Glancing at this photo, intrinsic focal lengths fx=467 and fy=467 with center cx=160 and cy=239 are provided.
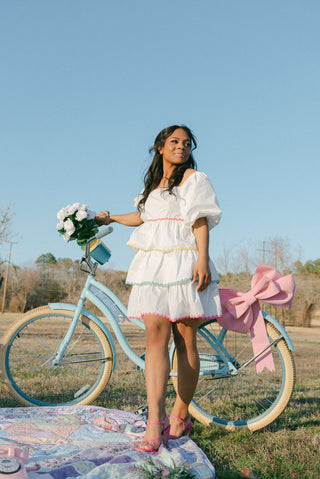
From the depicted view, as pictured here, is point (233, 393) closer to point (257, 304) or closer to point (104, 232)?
point (257, 304)

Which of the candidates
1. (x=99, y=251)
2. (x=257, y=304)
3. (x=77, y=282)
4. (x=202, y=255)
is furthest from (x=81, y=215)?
(x=77, y=282)

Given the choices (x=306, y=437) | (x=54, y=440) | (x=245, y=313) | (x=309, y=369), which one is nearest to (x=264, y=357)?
(x=245, y=313)

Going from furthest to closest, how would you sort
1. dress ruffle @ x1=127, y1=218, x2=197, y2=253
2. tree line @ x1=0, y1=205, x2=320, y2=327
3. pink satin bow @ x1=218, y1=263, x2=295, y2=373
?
tree line @ x1=0, y1=205, x2=320, y2=327 < pink satin bow @ x1=218, y1=263, x2=295, y2=373 < dress ruffle @ x1=127, y1=218, x2=197, y2=253

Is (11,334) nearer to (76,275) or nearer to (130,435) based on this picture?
(130,435)

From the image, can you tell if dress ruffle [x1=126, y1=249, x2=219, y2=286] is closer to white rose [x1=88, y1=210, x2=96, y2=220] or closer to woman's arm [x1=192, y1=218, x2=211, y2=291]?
woman's arm [x1=192, y1=218, x2=211, y2=291]

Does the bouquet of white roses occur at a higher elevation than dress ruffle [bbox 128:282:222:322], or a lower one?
higher

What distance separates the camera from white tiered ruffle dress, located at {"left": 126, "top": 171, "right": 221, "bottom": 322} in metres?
2.70

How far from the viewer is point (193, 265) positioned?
2730 millimetres

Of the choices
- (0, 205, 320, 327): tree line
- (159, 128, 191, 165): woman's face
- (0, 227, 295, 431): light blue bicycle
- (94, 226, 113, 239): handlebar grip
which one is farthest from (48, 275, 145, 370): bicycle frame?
(0, 205, 320, 327): tree line

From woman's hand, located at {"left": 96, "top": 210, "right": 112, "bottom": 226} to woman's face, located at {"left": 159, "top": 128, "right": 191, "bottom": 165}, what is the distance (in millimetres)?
723

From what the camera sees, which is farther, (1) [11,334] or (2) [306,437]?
(1) [11,334]

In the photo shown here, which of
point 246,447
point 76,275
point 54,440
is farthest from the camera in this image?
point 76,275

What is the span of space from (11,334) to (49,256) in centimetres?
6776

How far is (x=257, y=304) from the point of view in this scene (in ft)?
10.6
